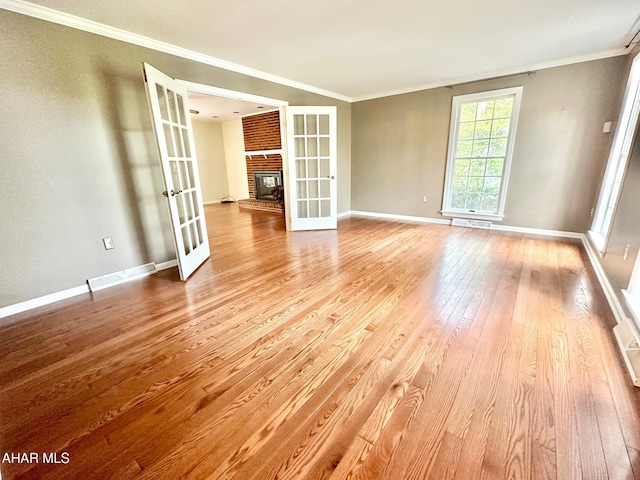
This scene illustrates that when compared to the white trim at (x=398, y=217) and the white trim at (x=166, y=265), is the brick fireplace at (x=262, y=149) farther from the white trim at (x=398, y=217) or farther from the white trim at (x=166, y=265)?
the white trim at (x=166, y=265)

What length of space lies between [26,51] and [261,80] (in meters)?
2.53

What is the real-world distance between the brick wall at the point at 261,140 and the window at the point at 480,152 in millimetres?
4156

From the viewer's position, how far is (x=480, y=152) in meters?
4.54

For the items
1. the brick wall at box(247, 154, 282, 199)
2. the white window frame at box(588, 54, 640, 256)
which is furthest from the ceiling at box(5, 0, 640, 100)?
the brick wall at box(247, 154, 282, 199)

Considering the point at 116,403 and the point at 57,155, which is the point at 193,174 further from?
the point at 116,403

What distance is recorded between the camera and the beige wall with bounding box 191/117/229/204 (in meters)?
8.15

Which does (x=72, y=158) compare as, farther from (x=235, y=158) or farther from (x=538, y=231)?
(x=235, y=158)

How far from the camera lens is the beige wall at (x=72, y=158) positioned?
7.20 ft

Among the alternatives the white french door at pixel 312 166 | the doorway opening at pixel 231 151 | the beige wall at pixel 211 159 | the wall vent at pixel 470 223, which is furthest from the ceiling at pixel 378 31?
the beige wall at pixel 211 159

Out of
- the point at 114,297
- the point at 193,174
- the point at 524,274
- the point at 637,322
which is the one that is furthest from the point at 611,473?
the point at 193,174

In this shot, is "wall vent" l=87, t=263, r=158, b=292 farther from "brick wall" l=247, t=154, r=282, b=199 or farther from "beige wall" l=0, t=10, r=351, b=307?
"brick wall" l=247, t=154, r=282, b=199

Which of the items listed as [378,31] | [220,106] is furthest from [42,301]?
[220,106]

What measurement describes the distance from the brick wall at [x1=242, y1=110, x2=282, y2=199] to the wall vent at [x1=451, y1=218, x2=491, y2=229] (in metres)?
4.46

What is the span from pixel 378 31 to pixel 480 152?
287 cm
